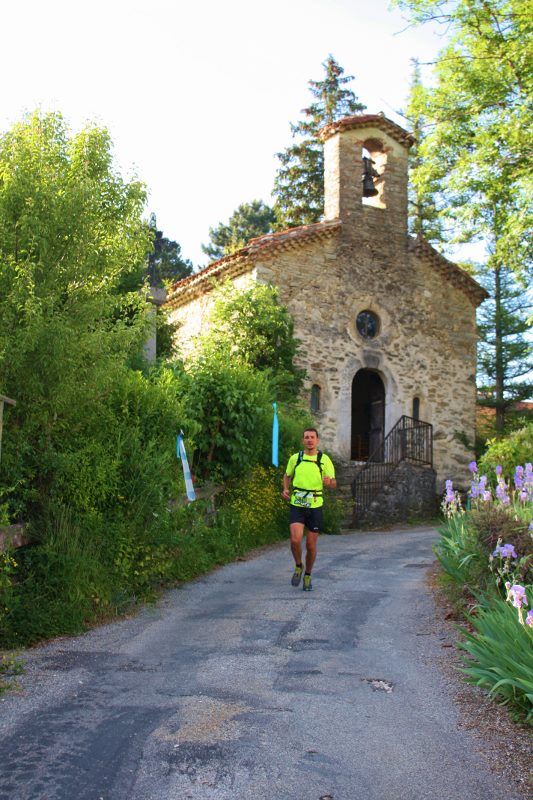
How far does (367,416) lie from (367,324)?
4107 mm

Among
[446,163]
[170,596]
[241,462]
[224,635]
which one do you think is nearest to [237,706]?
[224,635]

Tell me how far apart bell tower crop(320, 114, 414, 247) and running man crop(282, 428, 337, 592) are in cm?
1216

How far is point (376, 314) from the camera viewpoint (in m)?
19.6

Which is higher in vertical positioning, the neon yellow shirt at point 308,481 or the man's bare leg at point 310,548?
the neon yellow shirt at point 308,481

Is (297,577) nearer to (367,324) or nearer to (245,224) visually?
(367,324)

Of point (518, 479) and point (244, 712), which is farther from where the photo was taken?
point (518, 479)

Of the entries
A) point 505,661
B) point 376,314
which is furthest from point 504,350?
point 505,661

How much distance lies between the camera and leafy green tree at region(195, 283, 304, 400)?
655 inches

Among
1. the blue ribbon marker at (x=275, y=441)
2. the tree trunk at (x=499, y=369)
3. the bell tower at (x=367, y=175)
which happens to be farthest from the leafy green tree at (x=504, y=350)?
the blue ribbon marker at (x=275, y=441)

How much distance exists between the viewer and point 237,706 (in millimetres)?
4301

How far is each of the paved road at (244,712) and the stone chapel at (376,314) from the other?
11371mm

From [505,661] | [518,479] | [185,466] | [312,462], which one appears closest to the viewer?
[505,661]

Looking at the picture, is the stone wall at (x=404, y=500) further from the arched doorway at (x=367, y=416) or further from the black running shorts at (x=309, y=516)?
the black running shorts at (x=309, y=516)

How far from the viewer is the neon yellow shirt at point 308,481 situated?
313 inches
